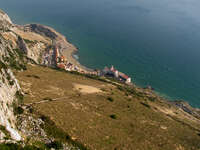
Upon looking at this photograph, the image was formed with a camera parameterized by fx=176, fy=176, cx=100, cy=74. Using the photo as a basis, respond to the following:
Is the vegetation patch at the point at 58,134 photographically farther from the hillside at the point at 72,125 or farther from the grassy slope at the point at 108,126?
the grassy slope at the point at 108,126

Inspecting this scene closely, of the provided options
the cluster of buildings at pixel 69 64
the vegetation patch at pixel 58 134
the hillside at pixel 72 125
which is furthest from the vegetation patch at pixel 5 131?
the cluster of buildings at pixel 69 64

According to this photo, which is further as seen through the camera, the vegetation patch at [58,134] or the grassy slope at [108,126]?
the grassy slope at [108,126]

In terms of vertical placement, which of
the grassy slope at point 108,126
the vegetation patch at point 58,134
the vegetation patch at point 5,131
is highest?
the vegetation patch at point 5,131

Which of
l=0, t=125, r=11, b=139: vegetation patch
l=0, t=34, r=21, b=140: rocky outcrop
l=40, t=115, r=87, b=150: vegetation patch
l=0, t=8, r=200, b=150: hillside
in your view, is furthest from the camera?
l=40, t=115, r=87, b=150: vegetation patch

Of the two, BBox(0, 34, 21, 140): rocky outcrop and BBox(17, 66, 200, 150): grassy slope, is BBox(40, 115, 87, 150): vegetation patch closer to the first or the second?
BBox(17, 66, 200, 150): grassy slope

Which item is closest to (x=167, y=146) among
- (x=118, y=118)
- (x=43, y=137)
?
(x=118, y=118)

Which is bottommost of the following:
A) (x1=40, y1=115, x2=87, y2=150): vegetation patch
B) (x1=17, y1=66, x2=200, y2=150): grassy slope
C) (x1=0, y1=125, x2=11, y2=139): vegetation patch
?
(x1=17, y1=66, x2=200, y2=150): grassy slope

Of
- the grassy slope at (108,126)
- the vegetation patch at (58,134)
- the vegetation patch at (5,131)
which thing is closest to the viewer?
the vegetation patch at (5,131)

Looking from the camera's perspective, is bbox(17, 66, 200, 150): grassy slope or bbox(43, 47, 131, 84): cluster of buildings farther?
bbox(43, 47, 131, 84): cluster of buildings

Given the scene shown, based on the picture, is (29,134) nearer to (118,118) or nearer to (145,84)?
(118,118)

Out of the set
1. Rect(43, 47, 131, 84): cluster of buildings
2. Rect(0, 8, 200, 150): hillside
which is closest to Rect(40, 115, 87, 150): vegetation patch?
Rect(0, 8, 200, 150): hillside

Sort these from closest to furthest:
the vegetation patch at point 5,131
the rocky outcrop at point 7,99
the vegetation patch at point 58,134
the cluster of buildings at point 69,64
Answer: the vegetation patch at point 5,131 → the rocky outcrop at point 7,99 → the vegetation patch at point 58,134 → the cluster of buildings at point 69,64
